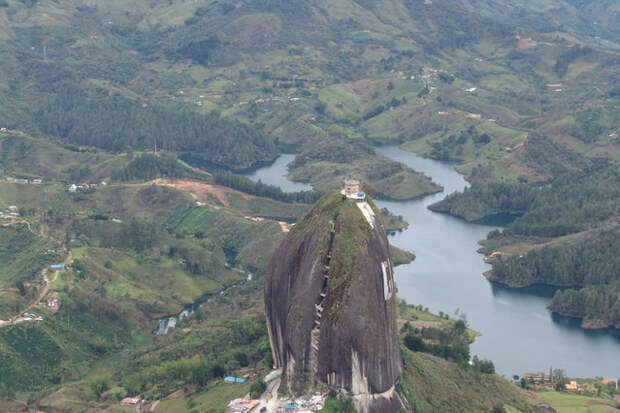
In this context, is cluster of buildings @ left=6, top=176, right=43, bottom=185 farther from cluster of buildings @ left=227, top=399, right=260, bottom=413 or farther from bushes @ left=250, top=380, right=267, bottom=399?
cluster of buildings @ left=227, top=399, right=260, bottom=413

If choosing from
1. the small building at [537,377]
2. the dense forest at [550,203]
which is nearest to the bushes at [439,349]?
the small building at [537,377]

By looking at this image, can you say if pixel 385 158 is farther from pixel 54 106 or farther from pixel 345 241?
pixel 345 241

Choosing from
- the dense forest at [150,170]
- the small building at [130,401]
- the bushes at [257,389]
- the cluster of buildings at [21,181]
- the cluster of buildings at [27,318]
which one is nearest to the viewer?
the bushes at [257,389]

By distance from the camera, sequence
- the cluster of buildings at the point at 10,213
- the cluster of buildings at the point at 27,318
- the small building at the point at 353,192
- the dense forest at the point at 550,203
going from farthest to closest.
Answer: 1. the dense forest at the point at 550,203
2. the cluster of buildings at the point at 10,213
3. the cluster of buildings at the point at 27,318
4. the small building at the point at 353,192

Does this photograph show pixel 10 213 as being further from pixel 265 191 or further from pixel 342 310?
pixel 342 310

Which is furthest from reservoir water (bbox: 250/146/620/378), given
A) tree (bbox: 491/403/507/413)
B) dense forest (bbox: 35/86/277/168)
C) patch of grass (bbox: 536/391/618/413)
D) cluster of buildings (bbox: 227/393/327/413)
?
dense forest (bbox: 35/86/277/168)

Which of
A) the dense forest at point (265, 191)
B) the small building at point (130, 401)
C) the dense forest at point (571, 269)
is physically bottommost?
the small building at point (130, 401)

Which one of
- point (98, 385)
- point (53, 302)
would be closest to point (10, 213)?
point (53, 302)

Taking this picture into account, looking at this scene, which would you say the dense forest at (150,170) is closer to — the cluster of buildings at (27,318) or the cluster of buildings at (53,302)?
the cluster of buildings at (53,302)
